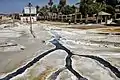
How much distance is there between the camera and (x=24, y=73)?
12844 millimetres

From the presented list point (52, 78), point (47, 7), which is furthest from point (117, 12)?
point (47, 7)

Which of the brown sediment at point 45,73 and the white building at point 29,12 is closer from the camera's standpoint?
the brown sediment at point 45,73

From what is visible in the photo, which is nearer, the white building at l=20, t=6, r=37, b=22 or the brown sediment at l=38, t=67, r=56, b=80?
the brown sediment at l=38, t=67, r=56, b=80

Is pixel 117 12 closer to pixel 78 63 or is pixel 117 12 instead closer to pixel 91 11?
pixel 91 11

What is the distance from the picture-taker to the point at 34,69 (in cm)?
1380

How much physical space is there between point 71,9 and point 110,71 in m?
88.8

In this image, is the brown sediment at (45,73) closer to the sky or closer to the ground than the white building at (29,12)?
closer to the ground

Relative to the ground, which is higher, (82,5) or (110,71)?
(82,5)

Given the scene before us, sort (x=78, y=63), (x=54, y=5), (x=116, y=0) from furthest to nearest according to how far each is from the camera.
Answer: (x=54, y=5)
(x=116, y=0)
(x=78, y=63)

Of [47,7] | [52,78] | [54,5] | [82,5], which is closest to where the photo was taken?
[52,78]

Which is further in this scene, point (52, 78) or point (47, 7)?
point (47, 7)

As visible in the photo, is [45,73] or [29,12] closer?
[45,73]

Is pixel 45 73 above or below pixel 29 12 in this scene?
below

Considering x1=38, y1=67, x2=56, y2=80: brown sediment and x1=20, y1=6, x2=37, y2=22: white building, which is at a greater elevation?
x1=20, y1=6, x2=37, y2=22: white building
